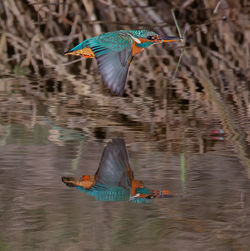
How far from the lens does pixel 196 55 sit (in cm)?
590

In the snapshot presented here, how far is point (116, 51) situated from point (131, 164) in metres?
0.67

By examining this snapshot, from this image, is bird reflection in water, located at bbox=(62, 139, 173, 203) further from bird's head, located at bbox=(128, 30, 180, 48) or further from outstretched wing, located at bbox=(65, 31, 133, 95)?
bird's head, located at bbox=(128, 30, 180, 48)

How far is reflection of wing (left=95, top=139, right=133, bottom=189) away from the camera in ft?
9.88

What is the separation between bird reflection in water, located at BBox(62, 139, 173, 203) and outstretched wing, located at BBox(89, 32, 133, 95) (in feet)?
1.20

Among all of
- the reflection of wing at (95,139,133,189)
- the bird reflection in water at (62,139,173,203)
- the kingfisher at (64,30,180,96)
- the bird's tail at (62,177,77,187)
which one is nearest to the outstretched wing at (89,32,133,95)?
the kingfisher at (64,30,180,96)

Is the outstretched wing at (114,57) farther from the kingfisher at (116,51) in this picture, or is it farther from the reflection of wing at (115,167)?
the reflection of wing at (115,167)

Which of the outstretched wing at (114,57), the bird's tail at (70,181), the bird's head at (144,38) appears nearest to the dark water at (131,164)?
the bird's tail at (70,181)

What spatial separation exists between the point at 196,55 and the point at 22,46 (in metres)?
1.33

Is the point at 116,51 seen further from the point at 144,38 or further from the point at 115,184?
the point at 115,184

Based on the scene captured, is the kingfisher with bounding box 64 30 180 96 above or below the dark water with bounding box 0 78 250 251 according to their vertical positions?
above

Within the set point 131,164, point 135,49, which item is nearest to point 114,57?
point 135,49

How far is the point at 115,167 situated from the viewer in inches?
127

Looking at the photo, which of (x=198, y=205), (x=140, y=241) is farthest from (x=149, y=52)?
(x=140, y=241)

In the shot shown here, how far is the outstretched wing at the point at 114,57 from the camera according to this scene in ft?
11.6
